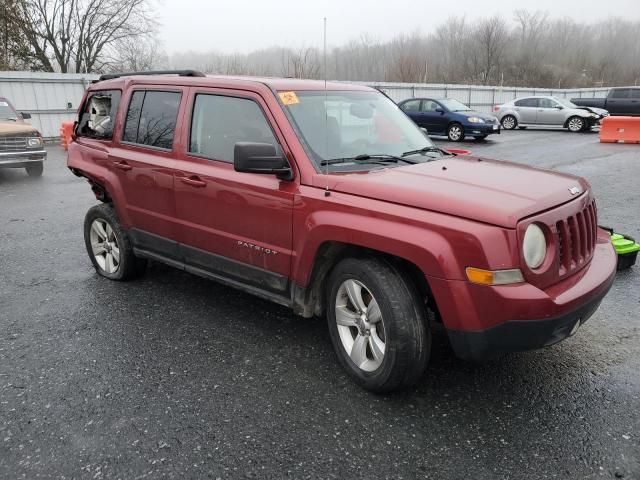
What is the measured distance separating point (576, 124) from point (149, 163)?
2155 centimetres

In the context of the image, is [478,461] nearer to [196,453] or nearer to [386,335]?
[386,335]

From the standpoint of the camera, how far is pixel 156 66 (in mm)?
38281

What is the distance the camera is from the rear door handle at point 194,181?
381 centimetres

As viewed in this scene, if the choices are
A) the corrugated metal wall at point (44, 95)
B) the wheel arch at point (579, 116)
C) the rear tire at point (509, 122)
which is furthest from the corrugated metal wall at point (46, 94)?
the wheel arch at point (579, 116)

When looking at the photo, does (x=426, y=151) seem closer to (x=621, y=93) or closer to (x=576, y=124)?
(x=576, y=124)

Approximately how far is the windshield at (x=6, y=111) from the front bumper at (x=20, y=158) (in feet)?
4.38

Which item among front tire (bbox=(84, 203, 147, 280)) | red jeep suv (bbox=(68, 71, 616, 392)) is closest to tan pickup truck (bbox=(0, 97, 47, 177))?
front tire (bbox=(84, 203, 147, 280))

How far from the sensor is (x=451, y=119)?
59.8 ft

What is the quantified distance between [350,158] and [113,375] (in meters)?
2.13

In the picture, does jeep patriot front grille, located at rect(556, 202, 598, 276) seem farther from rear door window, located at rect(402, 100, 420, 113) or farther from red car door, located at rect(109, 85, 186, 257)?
rear door window, located at rect(402, 100, 420, 113)

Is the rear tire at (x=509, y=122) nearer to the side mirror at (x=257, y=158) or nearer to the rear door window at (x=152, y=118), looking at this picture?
the rear door window at (x=152, y=118)

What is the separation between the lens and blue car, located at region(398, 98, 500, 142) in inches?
703

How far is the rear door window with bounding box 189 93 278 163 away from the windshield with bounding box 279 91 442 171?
235 mm

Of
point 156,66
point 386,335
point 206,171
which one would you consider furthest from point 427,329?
point 156,66
